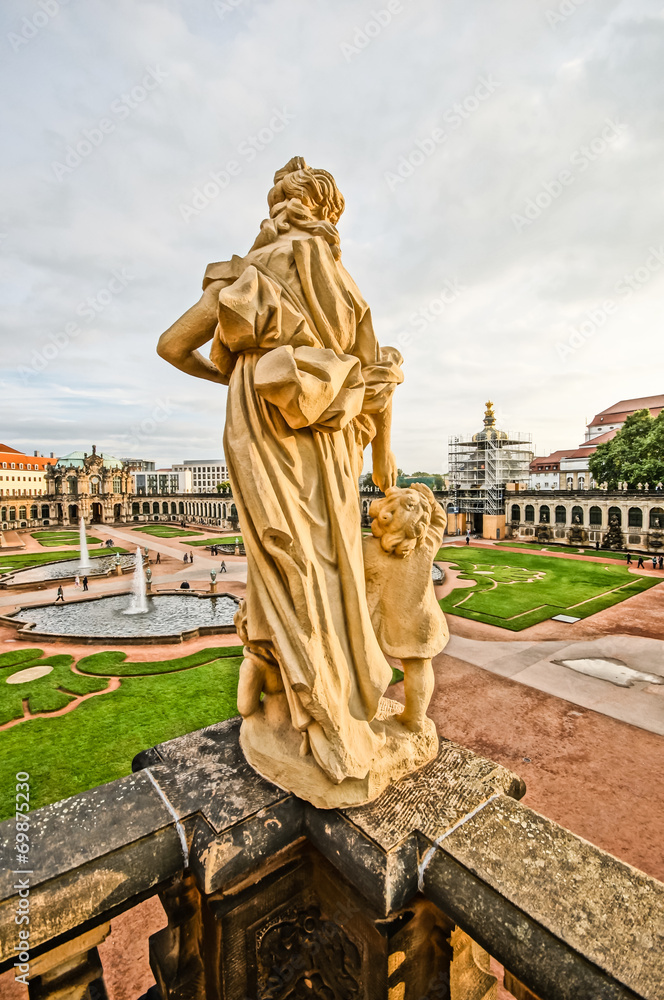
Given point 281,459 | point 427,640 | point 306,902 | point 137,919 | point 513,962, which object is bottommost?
point 137,919

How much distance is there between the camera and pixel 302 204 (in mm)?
3098

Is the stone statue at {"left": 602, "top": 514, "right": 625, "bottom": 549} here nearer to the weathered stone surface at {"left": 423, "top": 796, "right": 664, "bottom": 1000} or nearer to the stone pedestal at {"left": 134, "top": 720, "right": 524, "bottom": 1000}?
the stone pedestal at {"left": 134, "top": 720, "right": 524, "bottom": 1000}

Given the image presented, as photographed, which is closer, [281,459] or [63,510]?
[281,459]

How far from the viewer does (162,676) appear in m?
11.9

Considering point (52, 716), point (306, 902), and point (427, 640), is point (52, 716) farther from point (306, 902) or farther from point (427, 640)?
point (427, 640)

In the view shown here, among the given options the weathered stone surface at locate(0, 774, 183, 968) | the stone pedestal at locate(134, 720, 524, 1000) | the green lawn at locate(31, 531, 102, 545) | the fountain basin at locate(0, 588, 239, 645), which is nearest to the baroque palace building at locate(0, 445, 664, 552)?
the fountain basin at locate(0, 588, 239, 645)

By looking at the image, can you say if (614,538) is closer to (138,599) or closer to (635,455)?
(635,455)

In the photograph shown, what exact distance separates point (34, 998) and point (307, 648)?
6.46ft

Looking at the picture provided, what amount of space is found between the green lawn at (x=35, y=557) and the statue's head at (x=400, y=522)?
101ft

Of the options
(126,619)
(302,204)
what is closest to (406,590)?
(302,204)

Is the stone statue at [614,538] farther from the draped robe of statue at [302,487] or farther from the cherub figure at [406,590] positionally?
the draped robe of statue at [302,487]

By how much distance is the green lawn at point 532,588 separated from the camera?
1758cm

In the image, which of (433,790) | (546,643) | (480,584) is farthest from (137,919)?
(480,584)

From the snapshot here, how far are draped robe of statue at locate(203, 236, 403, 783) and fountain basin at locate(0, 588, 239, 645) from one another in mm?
13116
